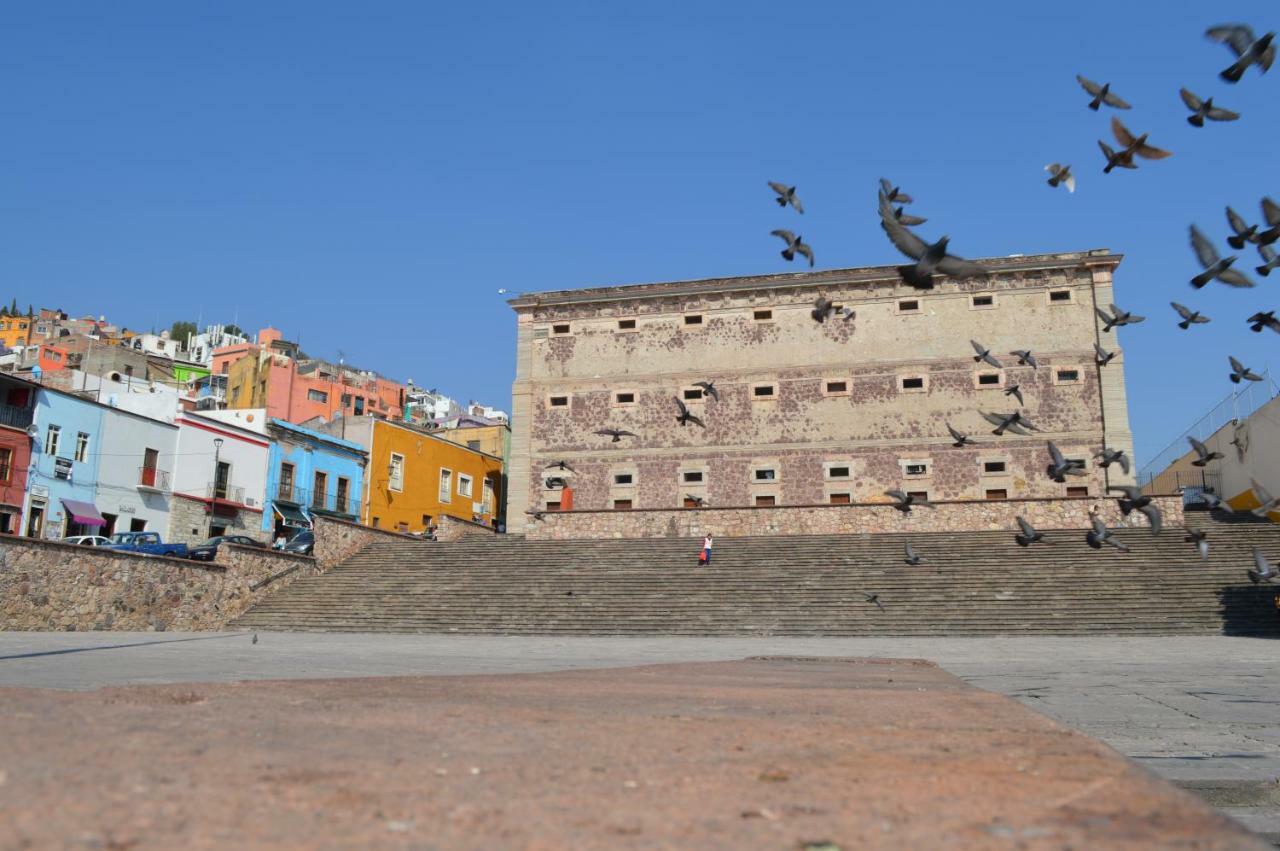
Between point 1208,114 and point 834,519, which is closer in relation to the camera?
point 1208,114

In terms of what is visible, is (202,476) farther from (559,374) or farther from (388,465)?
(559,374)

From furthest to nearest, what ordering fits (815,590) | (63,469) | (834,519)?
1. (63,469)
2. (834,519)
3. (815,590)

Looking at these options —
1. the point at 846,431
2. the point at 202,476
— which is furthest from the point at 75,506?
the point at 846,431

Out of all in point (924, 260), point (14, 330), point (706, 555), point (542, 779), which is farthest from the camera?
point (14, 330)

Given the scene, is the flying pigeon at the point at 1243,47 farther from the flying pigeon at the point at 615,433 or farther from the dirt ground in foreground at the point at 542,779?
the flying pigeon at the point at 615,433

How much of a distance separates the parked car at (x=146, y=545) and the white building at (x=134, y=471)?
27.0 ft

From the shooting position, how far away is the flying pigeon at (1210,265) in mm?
10461

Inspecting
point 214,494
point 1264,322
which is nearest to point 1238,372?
point 1264,322

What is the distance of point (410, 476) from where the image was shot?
168 feet

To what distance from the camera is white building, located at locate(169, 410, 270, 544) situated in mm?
41812

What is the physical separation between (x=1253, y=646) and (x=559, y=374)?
28.6 metres

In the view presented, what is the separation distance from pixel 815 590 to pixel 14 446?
1144 inches

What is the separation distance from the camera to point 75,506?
1489 inches

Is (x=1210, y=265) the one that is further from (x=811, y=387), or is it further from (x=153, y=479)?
(x=153, y=479)
